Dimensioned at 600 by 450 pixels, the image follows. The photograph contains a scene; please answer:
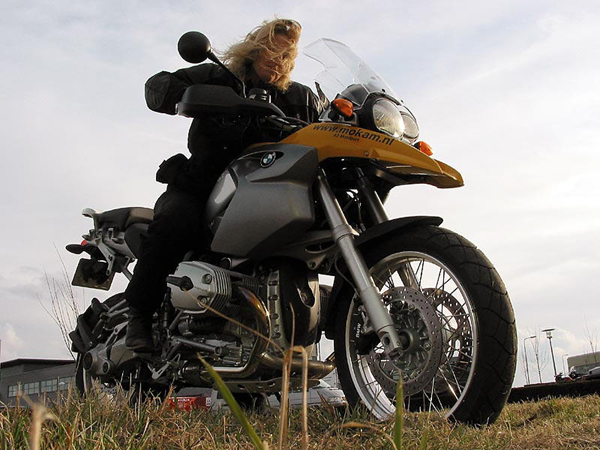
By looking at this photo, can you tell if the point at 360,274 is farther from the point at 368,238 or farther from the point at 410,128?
the point at 410,128

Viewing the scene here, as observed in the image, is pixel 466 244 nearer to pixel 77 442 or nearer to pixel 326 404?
pixel 326 404

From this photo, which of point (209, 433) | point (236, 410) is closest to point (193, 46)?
point (209, 433)

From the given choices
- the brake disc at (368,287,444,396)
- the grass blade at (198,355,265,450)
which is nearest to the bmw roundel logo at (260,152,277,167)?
the brake disc at (368,287,444,396)

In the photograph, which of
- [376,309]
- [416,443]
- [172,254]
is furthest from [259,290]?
[416,443]

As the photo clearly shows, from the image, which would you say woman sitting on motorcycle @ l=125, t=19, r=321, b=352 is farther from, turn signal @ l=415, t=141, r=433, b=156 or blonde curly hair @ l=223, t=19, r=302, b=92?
turn signal @ l=415, t=141, r=433, b=156

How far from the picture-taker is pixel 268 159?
11.2ft

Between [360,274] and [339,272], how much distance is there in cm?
18

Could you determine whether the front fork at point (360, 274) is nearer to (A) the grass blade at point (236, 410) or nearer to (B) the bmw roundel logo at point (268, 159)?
(B) the bmw roundel logo at point (268, 159)

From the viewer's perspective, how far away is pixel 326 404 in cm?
277

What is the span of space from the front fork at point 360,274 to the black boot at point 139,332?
136 cm

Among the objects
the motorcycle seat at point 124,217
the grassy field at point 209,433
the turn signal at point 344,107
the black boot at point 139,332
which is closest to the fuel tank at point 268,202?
the turn signal at point 344,107

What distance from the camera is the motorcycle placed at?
2688 millimetres

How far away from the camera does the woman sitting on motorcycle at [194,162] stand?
3686mm

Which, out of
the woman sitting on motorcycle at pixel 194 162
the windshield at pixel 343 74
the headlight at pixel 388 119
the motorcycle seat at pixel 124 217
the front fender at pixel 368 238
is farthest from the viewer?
the motorcycle seat at pixel 124 217
